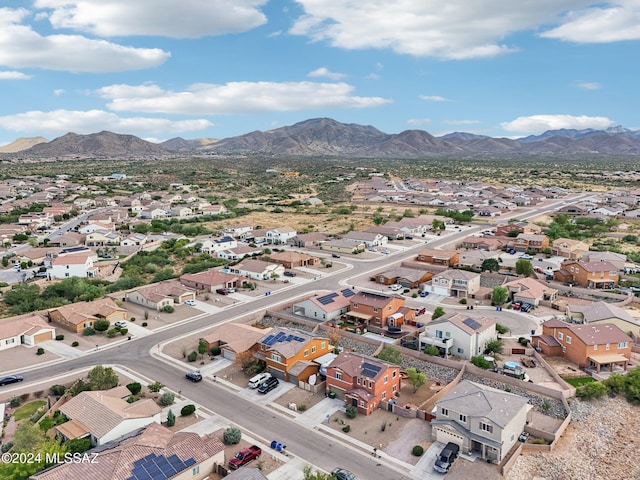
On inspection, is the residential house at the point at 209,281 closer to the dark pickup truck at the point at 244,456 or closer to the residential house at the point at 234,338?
the residential house at the point at 234,338

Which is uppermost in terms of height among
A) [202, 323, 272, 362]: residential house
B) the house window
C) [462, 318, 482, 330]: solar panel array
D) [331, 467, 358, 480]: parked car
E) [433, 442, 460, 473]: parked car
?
[462, 318, 482, 330]: solar panel array

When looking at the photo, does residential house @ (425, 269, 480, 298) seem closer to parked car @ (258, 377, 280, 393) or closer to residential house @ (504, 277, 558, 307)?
residential house @ (504, 277, 558, 307)

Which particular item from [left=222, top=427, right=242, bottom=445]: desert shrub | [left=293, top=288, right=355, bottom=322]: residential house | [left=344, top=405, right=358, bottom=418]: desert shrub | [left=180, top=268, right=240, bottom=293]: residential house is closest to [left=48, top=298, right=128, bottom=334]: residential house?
[left=180, top=268, right=240, bottom=293]: residential house

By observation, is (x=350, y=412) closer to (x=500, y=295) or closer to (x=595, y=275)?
(x=500, y=295)

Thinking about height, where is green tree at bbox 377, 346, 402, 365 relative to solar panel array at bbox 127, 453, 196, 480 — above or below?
below

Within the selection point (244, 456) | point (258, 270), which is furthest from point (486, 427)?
point (258, 270)

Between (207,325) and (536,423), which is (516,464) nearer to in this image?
(536,423)
